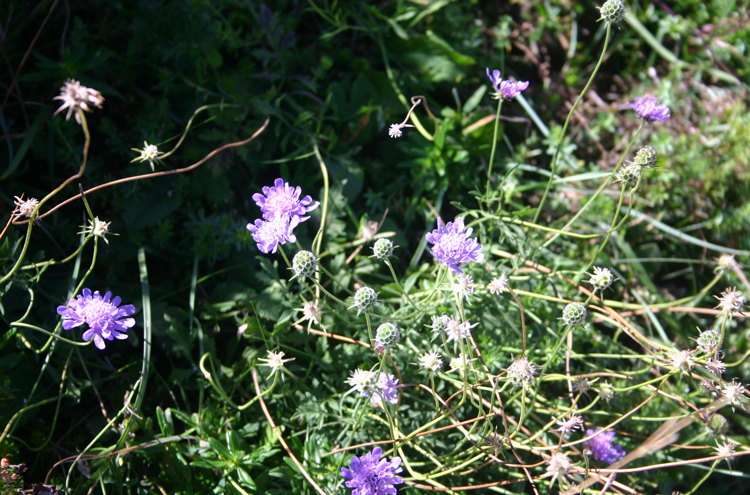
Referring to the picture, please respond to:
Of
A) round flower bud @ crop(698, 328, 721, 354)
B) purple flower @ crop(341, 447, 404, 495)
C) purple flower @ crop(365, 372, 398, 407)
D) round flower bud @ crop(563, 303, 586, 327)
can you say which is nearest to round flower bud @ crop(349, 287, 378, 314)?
purple flower @ crop(365, 372, 398, 407)

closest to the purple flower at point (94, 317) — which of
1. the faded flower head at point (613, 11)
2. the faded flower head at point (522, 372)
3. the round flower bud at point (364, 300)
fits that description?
the round flower bud at point (364, 300)

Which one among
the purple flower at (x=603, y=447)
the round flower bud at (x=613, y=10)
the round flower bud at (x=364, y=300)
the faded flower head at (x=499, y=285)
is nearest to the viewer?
the round flower bud at (x=364, y=300)

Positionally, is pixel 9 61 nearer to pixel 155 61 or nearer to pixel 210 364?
pixel 155 61

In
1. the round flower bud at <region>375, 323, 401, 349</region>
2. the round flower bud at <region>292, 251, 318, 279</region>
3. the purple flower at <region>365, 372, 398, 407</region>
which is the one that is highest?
the round flower bud at <region>292, 251, 318, 279</region>

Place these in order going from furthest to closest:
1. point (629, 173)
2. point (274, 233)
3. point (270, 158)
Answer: point (270, 158), point (629, 173), point (274, 233)

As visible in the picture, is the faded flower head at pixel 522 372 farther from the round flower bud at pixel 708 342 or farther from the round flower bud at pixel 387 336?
the round flower bud at pixel 708 342

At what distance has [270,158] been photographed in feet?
7.50

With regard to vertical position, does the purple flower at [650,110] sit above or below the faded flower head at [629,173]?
above

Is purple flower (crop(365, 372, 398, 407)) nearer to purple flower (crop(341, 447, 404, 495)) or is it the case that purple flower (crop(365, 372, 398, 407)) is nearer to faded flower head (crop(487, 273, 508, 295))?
purple flower (crop(341, 447, 404, 495))

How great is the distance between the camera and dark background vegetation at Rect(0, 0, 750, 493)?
188 cm

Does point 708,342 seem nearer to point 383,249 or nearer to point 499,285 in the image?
point 499,285

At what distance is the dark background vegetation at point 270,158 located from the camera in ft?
6.17

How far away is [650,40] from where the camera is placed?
9.91 feet

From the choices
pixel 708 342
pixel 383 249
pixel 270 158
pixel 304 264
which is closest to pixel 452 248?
pixel 383 249
